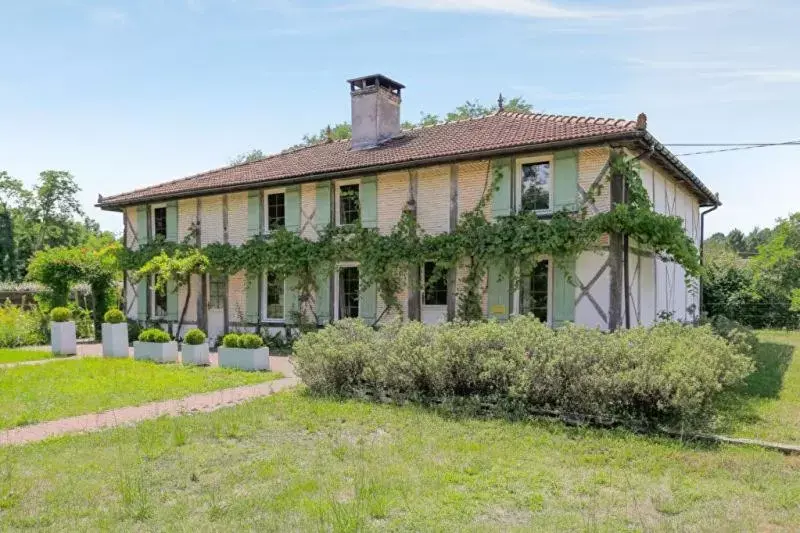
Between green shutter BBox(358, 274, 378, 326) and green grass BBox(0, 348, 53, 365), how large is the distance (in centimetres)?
724

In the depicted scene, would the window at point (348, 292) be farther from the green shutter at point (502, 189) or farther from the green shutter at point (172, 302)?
the green shutter at point (172, 302)

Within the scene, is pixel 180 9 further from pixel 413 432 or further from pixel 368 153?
pixel 368 153

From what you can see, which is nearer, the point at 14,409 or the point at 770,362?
the point at 14,409

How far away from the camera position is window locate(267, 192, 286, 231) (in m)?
16.4

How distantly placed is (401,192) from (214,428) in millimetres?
8645

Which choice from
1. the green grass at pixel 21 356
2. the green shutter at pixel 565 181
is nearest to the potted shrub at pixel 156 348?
A: the green grass at pixel 21 356

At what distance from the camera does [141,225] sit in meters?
19.1

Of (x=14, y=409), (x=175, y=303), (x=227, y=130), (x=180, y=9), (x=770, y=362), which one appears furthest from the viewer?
(x=175, y=303)

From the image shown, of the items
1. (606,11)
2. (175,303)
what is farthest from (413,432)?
(175,303)

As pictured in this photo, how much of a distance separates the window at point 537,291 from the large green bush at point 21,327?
46.5ft

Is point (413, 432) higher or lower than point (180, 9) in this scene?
lower

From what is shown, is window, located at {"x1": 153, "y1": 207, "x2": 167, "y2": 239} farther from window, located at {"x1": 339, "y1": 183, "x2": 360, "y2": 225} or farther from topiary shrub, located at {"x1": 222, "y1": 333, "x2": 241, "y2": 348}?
topiary shrub, located at {"x1": 222, "y1": 333, "x2": 241, "y2": 348}

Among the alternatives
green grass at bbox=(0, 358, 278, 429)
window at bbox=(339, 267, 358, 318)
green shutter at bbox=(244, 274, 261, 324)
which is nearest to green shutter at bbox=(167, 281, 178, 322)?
green shutter at bbox=(244, 274, 261, 324)

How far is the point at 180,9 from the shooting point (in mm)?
8445
